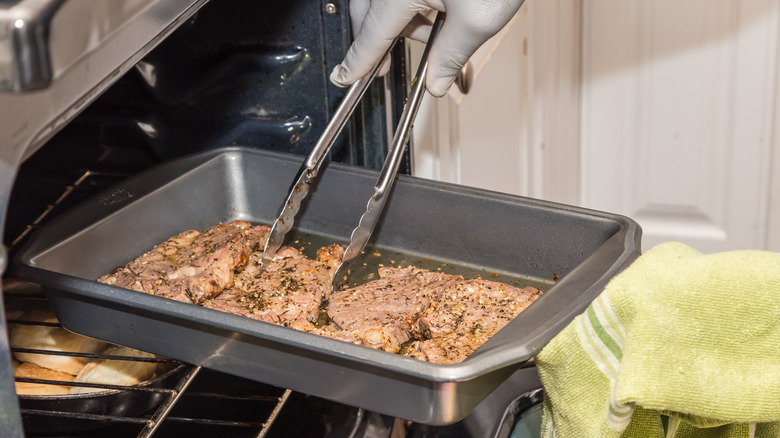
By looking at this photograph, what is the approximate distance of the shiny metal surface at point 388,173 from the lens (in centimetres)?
112

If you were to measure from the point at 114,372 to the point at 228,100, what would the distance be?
20.1 inches

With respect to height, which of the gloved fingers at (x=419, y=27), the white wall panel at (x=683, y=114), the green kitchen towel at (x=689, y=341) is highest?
the gloved fingers at (x=419, y=27)

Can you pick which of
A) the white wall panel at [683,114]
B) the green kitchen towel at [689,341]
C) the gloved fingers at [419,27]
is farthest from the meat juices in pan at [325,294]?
the white wall panel at [683,114]

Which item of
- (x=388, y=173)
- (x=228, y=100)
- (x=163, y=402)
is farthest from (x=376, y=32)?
(x=163, y=402)

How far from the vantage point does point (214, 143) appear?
1.38 meters

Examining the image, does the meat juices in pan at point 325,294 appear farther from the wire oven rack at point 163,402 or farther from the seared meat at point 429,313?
the wire oven rack at point 163,402

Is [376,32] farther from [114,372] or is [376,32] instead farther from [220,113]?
[114,372]

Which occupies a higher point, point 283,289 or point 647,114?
point 283,289

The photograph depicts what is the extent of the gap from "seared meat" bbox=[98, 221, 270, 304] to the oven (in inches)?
4.3

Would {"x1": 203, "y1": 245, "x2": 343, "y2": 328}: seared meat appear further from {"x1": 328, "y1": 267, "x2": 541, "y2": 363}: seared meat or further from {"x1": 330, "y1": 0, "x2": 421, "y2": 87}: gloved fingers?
{"x1": 330, "y1": 0, "x2": 421, "y2": 87}: gloved fingers

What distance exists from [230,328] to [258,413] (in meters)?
0.26

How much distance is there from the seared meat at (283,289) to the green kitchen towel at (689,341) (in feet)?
1.46

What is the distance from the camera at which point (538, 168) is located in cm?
198

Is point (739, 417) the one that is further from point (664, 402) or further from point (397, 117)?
point (397, 117)
